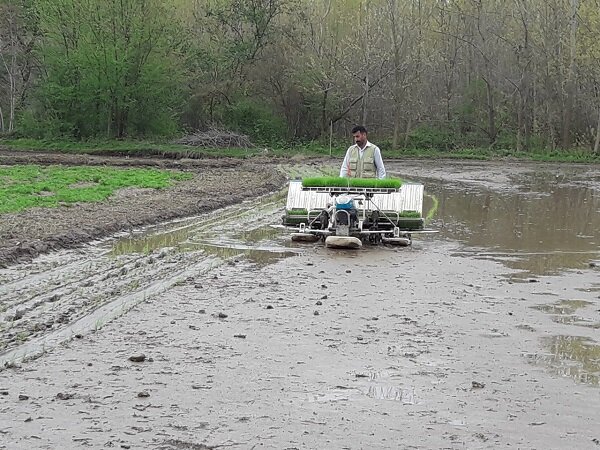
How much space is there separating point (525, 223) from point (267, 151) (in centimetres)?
2574

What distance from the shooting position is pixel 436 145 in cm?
4828

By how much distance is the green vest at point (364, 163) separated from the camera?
15234mm

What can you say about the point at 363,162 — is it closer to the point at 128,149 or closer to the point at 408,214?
the point at 408,214

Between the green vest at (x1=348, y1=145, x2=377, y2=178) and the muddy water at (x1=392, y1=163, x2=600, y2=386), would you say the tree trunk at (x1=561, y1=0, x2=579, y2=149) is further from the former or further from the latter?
the green vest at (x1=348, y1=145, x2=377, y2=178)

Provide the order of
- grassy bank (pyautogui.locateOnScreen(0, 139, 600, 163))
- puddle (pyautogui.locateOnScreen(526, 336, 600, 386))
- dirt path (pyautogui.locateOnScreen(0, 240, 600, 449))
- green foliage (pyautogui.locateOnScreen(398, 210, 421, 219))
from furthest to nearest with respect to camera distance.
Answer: grassy bank (pyautogui.locateOnScreen(0, 139, 600, 163)) → green foliage (pyautogui.locateOnScreen(398, 210, 421, 219)) → puddle (pyautogui.locateOnScreen(526, 336, 600, 386)) → dirt path (pyautogui.locateOnScreen(0, 240, 600, 449))

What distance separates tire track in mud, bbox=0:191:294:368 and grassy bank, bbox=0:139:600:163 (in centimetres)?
2372

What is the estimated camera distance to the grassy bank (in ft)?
134

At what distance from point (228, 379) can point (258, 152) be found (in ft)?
118

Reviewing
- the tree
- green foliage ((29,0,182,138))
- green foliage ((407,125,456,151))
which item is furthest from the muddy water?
the tree

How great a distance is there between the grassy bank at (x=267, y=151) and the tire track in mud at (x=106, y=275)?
23715mm

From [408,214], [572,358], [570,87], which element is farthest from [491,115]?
[572,358]

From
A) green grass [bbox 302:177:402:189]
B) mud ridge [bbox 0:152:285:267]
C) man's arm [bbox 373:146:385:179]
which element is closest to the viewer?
mud ridge [bbox 0:152:285:267]

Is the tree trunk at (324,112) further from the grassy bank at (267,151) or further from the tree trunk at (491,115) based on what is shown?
the tree trunk at (491,115)

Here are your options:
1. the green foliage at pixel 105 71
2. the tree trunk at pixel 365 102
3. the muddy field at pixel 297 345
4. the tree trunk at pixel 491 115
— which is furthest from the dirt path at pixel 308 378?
the tree trunk at pixel 491 115
